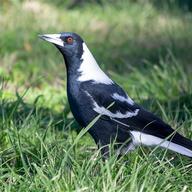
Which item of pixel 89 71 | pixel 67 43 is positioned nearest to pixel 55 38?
pixel 67 43

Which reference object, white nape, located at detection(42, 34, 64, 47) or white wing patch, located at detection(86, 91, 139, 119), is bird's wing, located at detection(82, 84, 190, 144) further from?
white nape, located at detection(42, 34, 64, 47)

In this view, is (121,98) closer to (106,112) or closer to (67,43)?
(106,112)

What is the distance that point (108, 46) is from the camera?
935 cm

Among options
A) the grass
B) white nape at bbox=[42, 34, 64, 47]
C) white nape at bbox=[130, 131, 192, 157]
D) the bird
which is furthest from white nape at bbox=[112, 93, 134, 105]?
white nape at bbox=[42, 34, 64, 47]

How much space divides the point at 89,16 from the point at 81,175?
6901 millimetres

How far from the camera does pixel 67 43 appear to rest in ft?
16.2

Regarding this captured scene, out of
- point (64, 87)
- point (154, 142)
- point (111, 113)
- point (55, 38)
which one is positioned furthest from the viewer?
point (64, 87)

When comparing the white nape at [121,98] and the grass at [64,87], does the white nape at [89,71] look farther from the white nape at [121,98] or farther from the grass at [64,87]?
the grass at [64,87]

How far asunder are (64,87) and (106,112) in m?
3.14

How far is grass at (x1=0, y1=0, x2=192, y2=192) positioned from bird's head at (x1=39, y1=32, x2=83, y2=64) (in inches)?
18.6

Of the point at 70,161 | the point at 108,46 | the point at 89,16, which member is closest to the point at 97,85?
the point at 70,161

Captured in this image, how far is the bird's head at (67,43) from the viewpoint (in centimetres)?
491

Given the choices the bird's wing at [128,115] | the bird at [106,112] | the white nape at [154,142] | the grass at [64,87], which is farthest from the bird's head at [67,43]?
the white nape at [154,142]

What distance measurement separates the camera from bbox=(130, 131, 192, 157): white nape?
4551 millimetres
